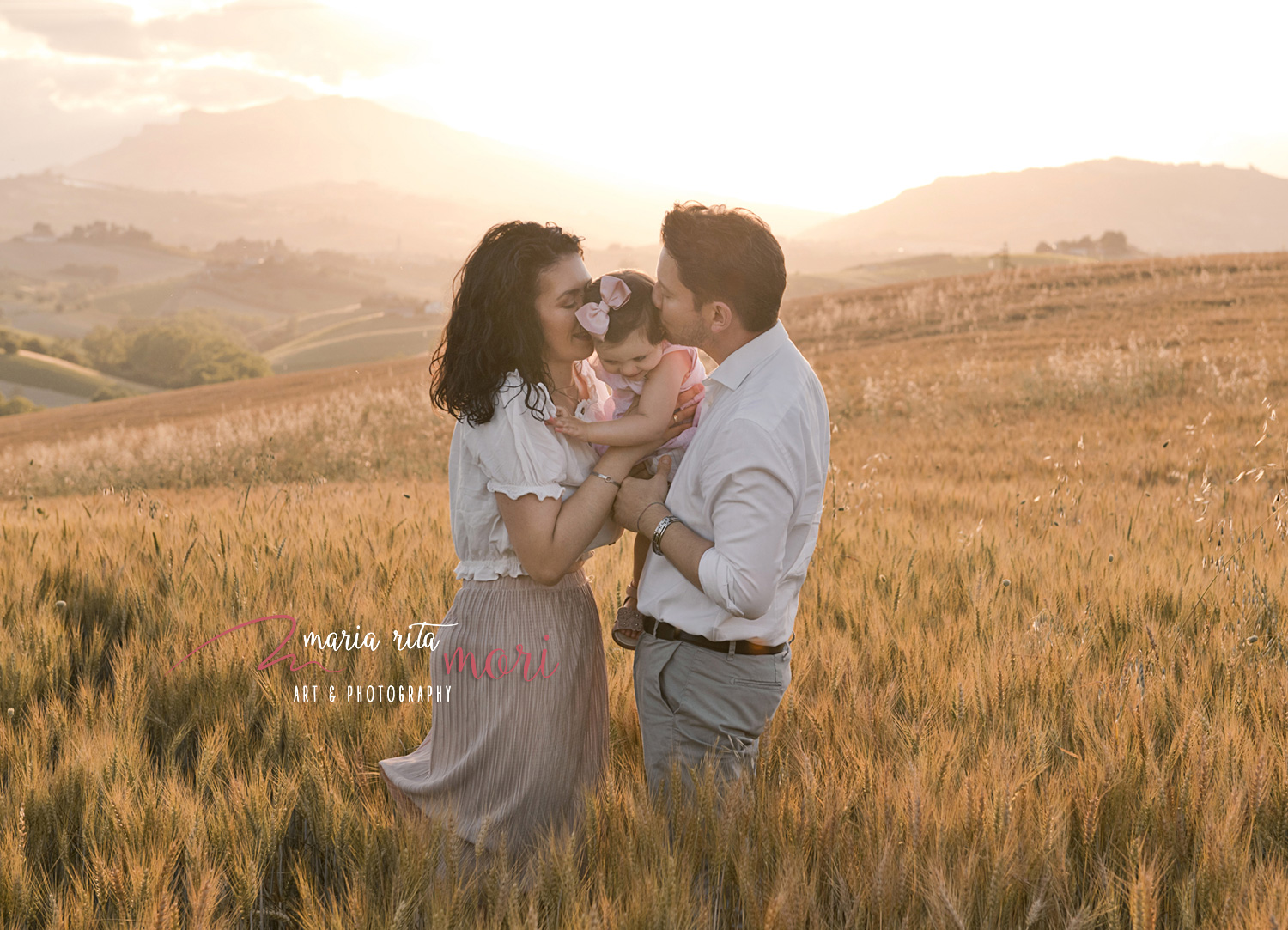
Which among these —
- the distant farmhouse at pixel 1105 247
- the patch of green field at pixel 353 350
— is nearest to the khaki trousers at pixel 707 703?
the patch of green field at pixel 353 350

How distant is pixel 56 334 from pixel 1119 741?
186 meters

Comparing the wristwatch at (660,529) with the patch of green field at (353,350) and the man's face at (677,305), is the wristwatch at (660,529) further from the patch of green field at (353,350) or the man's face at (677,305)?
the patch of green field at (353,350)

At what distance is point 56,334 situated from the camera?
496ft

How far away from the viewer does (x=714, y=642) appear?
8.30 feet

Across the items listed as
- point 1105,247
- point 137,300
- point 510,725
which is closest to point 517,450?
point 510,725

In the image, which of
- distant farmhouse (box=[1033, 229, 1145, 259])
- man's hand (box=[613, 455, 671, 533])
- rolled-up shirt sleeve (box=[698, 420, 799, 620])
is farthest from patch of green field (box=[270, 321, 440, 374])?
rolled-up shirt sleeve (box=[698, 420, 799, 620])

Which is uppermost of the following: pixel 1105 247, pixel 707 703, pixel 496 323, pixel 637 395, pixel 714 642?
pixel 1105 247

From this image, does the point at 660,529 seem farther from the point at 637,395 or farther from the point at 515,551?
the point at 637,395

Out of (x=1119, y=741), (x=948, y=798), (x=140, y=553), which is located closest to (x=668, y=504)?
(x=948, y=798)

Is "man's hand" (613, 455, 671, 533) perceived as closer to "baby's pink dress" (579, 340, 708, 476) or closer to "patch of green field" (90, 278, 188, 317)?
"baby's pink dress" (579, 340, 708, 476)

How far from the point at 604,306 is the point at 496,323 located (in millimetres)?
359

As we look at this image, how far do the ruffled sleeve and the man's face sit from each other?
0.50m

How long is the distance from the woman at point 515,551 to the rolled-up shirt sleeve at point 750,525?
52 cm

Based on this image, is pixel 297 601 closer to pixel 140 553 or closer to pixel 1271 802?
pixel 140 553
